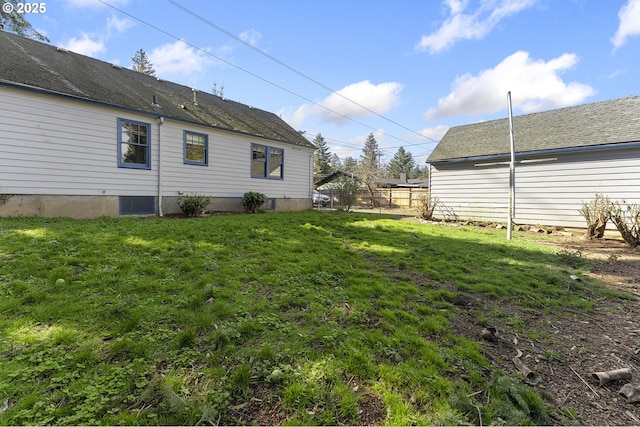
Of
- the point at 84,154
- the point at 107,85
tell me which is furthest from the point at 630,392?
the point at 107,85

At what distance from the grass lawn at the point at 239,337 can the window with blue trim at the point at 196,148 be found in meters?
5.92

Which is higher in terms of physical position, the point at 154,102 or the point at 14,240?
the point at 154,102

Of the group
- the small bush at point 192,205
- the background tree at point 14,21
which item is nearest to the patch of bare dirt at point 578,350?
the small bush at point 192,205

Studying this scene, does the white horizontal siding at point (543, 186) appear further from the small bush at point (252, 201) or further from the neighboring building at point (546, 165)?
the small bush at point (252, 201)

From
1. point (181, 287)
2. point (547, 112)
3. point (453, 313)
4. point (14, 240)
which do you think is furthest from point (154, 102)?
point (547, 112)

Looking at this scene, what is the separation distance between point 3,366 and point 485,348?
406 centimetres

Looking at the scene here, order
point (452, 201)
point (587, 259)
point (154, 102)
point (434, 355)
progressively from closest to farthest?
point (434, 355), point (587, 259), point (154, 102), point (452, 201)

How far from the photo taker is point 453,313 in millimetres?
3721

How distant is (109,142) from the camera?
28.9 ft

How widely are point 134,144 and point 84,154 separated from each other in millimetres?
1394

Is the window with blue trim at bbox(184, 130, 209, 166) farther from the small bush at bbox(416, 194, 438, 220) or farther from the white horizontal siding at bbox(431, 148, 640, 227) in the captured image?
the white horizontal siding at bbox(431, 148, 640, 227)

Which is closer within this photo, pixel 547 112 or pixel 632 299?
pixel 632 299

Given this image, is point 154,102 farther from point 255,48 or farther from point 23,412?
point 23,412

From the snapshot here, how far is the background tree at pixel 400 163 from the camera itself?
6819 centimetres
